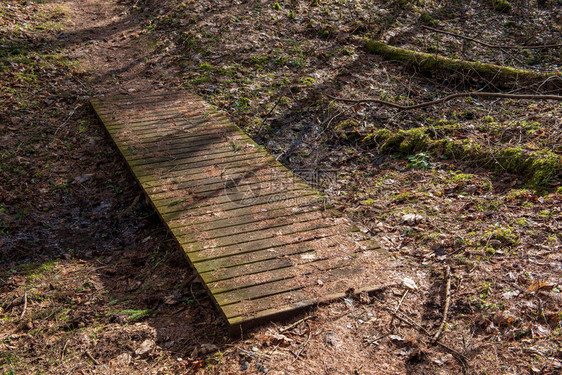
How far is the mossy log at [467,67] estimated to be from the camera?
7037 mm

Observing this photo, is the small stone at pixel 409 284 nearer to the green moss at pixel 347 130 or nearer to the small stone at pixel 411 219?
the small stone at pixel 411 219

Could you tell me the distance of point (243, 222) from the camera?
438 centimetres

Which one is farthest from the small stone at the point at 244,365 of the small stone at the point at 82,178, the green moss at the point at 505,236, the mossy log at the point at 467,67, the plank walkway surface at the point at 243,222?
the mossy log at the point at 467,67

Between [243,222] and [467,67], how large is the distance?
18.3 ft

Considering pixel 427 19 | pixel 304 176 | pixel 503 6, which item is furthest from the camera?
pixel 503 6

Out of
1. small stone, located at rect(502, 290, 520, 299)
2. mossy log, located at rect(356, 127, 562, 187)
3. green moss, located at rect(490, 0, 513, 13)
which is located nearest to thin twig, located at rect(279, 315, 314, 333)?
small stone, located at rect(502, 290, 520, 299)

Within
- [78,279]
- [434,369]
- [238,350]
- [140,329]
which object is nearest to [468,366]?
[434,369]

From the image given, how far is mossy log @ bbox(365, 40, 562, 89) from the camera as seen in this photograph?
7037 millimetres

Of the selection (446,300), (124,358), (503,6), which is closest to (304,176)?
(446,300)

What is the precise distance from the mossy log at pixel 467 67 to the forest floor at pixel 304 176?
199mm

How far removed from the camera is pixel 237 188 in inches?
196

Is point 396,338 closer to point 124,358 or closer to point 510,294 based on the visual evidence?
point 510,294

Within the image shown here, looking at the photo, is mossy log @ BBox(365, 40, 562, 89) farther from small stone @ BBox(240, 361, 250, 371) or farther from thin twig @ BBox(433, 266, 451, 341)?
small stone @ BBox(240, 361, 250, 371)

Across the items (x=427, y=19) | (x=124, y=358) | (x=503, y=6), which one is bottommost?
(x=124, y=358)
